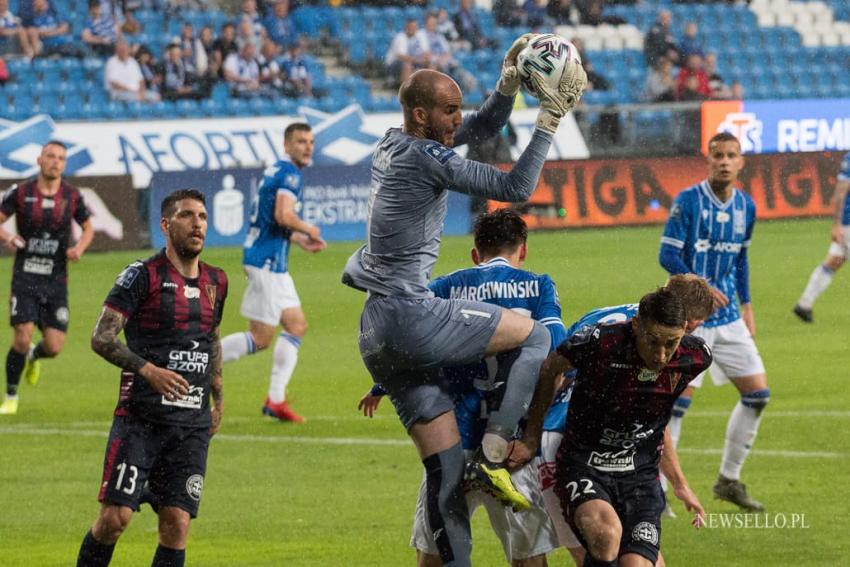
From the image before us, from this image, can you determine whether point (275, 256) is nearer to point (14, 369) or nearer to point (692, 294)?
point (14, 369)

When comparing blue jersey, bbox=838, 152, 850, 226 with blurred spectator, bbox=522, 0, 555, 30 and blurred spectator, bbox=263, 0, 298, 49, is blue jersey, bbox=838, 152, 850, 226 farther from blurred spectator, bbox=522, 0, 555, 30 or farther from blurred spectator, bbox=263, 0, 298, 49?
blurred spectator, bbox=522, 0, 555, 30

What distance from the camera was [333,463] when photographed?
10469 millimetres

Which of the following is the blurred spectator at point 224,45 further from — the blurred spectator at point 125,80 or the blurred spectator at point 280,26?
the blurred spectator at point 125,80

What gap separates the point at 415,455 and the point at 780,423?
286cm

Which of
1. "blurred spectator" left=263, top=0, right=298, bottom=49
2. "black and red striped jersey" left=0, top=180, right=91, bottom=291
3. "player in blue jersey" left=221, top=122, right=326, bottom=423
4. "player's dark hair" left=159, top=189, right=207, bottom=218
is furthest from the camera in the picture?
"blurred spectator" left=263, top=0, right=298, bottom=49

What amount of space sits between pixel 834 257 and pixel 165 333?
11.4 meters

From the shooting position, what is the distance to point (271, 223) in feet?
40.7

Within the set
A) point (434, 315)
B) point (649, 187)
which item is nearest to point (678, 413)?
point (434, 315)

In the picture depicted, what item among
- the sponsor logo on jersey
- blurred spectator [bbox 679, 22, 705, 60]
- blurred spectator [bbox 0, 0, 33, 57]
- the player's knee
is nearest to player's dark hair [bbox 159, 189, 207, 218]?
the sponsor logo on jersey

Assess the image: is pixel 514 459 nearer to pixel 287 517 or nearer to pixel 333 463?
pixel 287 517

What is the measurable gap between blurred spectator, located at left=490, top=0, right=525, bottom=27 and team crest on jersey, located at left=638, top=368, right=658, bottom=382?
82.3ft

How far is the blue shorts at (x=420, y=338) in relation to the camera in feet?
19.4

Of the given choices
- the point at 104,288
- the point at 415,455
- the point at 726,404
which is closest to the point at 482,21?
the point at 104,288

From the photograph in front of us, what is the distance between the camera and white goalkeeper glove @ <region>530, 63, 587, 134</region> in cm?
570
